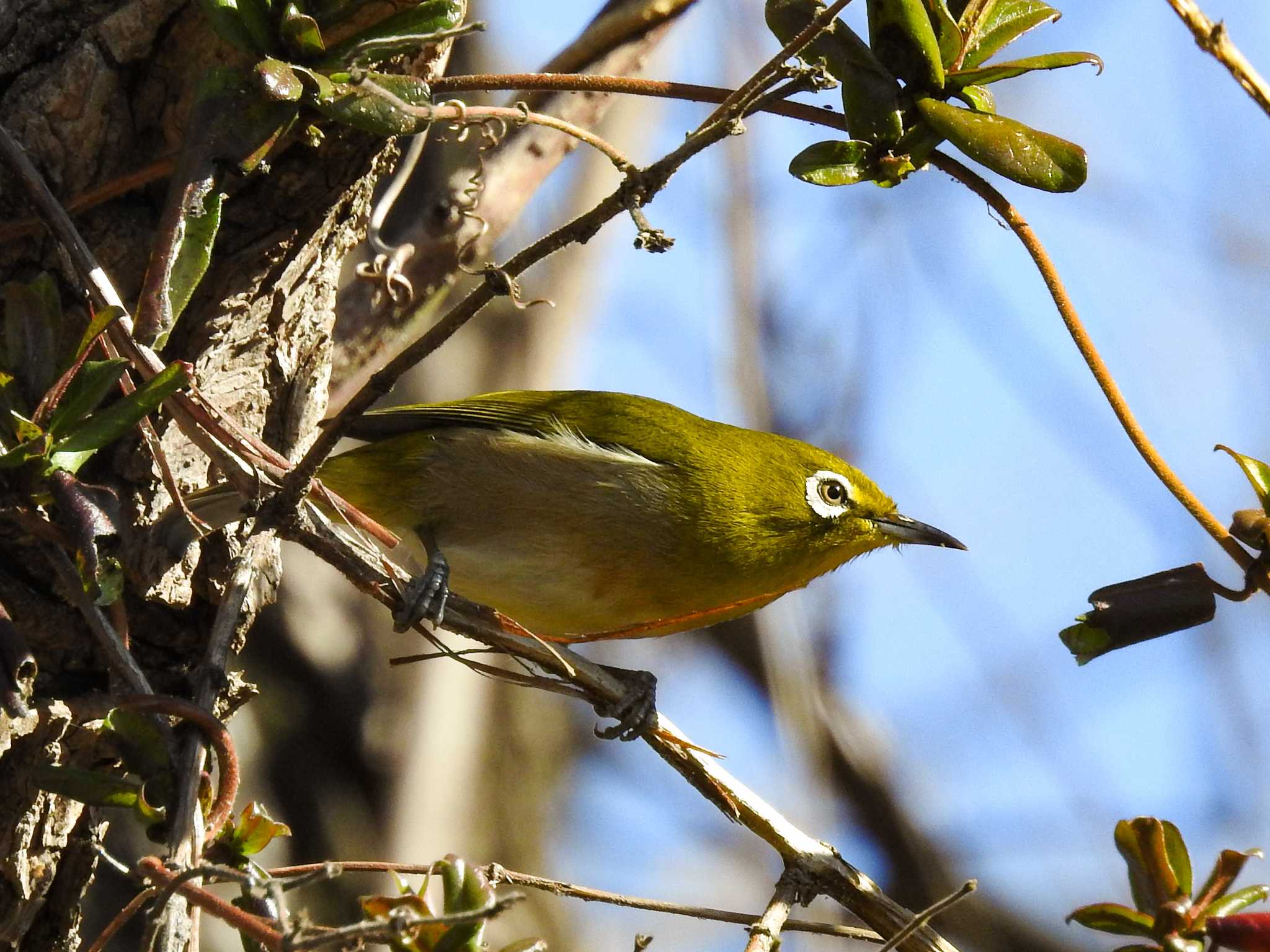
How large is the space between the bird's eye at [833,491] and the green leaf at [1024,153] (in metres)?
1.73

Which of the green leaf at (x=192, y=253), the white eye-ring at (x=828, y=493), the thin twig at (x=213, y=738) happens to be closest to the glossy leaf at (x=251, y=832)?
the thin twig at (x=213, y=738)

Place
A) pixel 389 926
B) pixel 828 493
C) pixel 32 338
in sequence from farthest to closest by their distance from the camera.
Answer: pixel 828 493
pixel 32 338
pixel 389 926

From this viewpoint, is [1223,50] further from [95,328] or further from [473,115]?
[95,328]

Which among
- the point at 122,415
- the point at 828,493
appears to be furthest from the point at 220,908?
the point at 828,493

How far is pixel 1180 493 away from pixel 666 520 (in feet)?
5.14

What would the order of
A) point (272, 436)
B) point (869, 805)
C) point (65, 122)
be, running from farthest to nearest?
point (869, 805) < point (272, 436) < point (65, 122)

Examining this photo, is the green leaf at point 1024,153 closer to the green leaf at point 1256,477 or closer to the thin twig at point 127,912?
the green leaf at point 1256,477

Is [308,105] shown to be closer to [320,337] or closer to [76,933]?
[320,337]

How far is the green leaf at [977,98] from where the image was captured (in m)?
2.21

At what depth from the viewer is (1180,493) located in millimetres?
2051

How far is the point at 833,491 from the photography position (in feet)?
12.4

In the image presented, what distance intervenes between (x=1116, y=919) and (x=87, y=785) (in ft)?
4.76

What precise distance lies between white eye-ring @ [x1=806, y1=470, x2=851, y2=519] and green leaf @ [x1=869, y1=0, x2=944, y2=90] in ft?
→ 5.50

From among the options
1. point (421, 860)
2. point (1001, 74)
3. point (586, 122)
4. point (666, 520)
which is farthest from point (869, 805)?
point (1001, 74)
